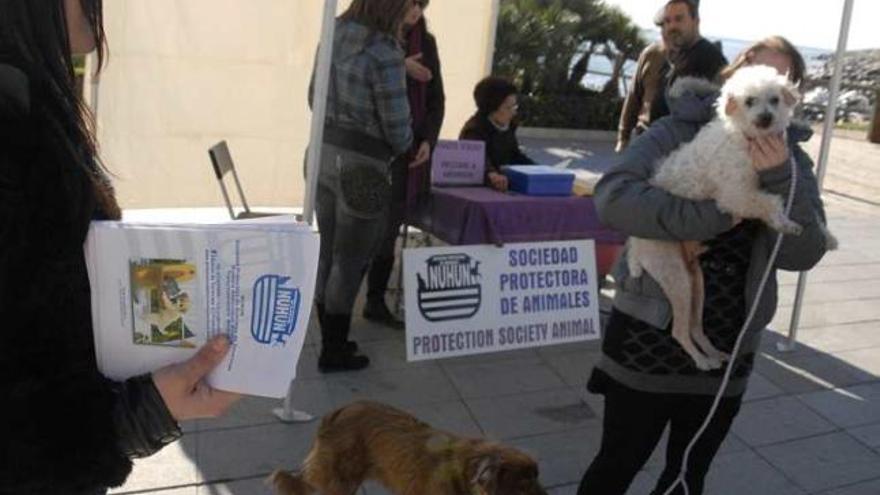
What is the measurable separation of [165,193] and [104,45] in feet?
14.2

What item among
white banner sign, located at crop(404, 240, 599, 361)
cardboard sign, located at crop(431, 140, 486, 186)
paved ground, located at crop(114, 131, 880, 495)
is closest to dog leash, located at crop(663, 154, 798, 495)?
paved ground, located at crop(114, 131, 880, 495)

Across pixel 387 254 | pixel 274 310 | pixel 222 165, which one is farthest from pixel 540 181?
A: pixel 274 310

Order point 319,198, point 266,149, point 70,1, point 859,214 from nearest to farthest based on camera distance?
point 70,1 → point 319,198 → point 266,149 → point 859,214

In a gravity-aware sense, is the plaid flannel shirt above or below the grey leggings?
above

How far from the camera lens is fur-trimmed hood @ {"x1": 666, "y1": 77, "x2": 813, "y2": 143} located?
2240 mm

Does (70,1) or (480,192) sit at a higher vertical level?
(70,1)

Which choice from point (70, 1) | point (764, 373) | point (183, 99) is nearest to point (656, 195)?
point (70, 1)

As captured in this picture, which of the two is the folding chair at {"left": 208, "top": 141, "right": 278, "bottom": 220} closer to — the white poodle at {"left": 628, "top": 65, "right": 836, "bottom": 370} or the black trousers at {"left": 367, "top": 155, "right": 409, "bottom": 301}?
the black trousers at {"left": 367, "top": 155, "right": 409, "bottom": 301}

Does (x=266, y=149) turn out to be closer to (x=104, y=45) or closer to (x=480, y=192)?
(x=480, y=192)

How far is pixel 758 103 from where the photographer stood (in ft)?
7.09

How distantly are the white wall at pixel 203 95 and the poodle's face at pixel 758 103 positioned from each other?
12.2 ft

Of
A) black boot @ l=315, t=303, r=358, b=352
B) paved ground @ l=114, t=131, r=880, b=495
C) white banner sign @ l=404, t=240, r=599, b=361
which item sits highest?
white banner sign @ l=404, t=240, r=599, b=361

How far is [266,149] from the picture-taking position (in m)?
5.58

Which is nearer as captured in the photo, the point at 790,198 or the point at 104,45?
the point at 104,45
